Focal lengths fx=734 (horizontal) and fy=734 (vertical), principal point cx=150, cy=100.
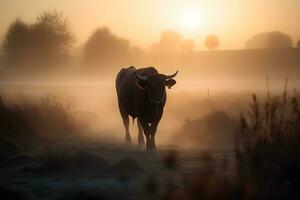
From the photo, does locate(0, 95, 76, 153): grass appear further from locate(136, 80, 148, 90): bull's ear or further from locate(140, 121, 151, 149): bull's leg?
locate(136, 80, 148, 90): bull's ear

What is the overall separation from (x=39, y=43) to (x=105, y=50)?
18054 millimetres

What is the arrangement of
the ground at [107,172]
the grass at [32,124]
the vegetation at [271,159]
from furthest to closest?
the grass at [32,124] → the ground at [107,172] → the vegetation at [271,159]

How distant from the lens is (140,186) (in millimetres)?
11383

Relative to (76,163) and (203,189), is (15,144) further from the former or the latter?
(203,189)

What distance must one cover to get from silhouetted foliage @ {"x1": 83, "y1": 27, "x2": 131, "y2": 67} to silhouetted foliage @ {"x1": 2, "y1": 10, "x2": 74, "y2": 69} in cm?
1382

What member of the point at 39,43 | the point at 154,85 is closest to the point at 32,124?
the point at 154,85

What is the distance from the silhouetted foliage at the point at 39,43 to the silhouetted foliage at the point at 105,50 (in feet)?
45.4

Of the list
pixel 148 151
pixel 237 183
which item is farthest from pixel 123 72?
pixel 237 183

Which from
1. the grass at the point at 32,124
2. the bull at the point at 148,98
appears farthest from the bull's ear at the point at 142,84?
the grass at the point at 32,124

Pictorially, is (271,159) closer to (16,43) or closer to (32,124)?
(32,124)

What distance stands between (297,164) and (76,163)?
16.8 ft

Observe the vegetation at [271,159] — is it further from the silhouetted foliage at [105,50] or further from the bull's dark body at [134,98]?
the silhouetted foliage at [105,50]

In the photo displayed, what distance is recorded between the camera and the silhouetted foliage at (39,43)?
225 feet

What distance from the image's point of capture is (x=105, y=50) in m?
85.7
